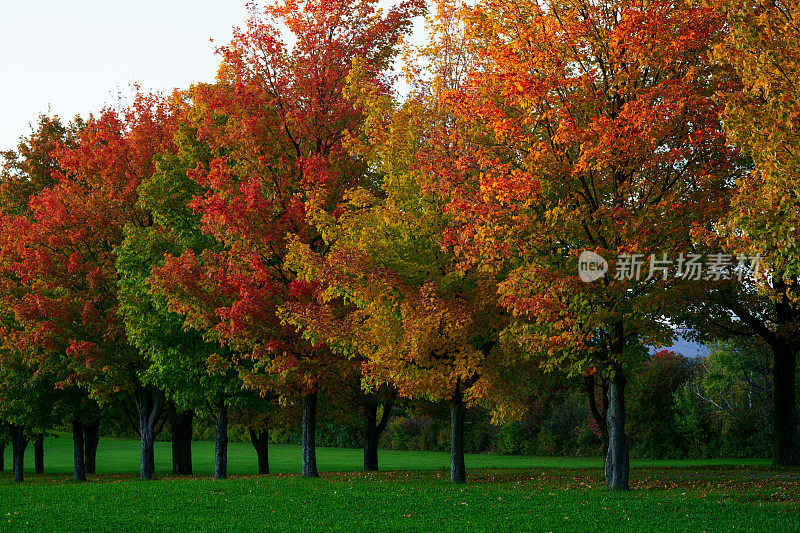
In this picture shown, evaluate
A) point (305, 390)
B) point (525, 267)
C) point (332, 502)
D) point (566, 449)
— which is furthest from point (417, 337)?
point (566, 449)

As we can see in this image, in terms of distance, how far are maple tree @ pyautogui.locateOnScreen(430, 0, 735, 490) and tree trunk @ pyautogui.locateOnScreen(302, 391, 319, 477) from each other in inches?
351

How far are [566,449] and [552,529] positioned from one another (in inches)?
A: 1618

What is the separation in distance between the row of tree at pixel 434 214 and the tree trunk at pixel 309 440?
0.11 metres

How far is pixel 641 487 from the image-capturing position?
59.4 ft

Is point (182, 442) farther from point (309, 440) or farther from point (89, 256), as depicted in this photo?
point (309, 440)

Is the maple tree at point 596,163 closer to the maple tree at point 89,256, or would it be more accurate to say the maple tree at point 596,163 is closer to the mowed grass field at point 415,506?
the mowed grass field at point 415,506

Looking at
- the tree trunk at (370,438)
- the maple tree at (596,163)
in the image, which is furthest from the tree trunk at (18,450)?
the maple tree at (596,163)

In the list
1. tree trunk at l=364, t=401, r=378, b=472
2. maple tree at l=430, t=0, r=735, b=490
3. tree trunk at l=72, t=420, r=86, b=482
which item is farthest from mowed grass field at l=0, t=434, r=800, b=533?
tree trunk at l=72, t=420, r=86, b=482

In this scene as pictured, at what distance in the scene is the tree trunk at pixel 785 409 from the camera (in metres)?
24.6

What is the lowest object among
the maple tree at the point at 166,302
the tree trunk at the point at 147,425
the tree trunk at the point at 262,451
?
the tree trunk at the point at 262,451

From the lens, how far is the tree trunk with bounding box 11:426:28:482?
34.5m

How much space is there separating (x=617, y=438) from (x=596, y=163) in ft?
21.7

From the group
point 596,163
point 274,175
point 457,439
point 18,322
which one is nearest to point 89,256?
point 18,322

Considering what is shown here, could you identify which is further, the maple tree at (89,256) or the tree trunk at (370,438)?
the tree trunk at (370,438)
